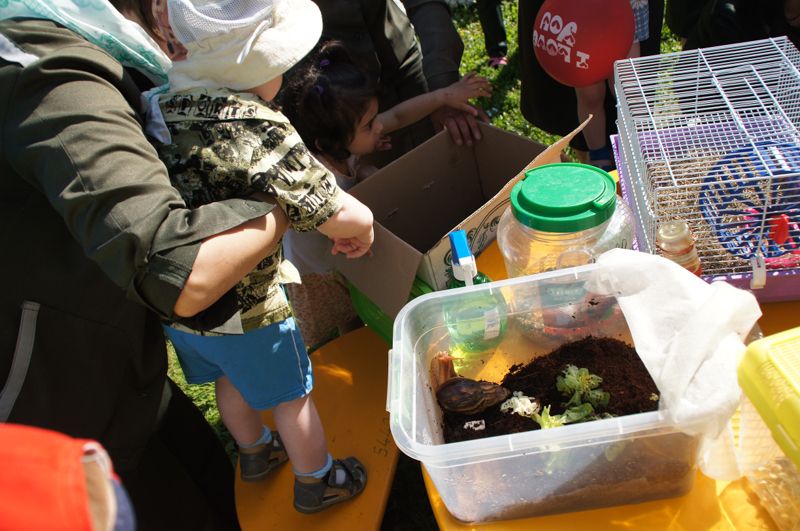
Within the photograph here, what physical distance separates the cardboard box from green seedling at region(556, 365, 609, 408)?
1.19ft

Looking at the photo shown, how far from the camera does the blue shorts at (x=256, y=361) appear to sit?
122 cm

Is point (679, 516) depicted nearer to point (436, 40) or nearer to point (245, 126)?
point (245, 126)

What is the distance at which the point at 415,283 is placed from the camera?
4.25 feet

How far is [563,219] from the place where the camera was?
1042 mm

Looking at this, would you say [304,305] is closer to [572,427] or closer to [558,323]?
[558,323]

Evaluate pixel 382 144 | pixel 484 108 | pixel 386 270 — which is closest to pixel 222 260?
pixel 386 270

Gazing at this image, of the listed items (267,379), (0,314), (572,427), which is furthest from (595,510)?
(0,314)

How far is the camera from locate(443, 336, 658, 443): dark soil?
94 centimetres

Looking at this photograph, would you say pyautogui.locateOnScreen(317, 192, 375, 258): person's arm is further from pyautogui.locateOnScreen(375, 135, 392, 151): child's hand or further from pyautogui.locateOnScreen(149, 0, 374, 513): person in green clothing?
pyautogui.locateOnScreen(375, 135, 392, 151): child's hand

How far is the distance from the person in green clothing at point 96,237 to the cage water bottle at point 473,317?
34 cm

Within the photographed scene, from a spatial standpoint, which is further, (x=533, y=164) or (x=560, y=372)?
(x=533, y=164)

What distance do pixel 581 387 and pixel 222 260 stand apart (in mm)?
588

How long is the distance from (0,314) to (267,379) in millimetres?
509

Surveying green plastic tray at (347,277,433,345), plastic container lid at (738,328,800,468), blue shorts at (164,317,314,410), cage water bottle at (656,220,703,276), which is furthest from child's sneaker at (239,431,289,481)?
plastic container lid at (738,328,800,468)
